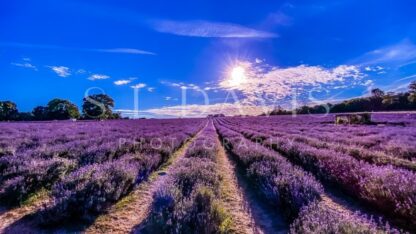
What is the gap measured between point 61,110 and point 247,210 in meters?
62.8

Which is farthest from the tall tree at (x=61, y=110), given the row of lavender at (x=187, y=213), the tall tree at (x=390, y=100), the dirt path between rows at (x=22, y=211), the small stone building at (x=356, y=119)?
the tall tree at (x=390, y=100)

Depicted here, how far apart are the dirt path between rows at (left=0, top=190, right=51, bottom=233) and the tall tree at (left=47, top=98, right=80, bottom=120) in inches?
2324

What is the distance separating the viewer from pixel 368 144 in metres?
10.7

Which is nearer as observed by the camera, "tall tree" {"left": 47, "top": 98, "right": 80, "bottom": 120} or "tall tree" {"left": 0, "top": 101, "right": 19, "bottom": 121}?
"tall tree" {"left": 0, "top": 101, "right": 19, "bottom": 121}

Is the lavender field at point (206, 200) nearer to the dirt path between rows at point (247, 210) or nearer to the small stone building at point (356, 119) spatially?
the dirt path between rows at point (247, 210)

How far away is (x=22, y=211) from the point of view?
4.28 m

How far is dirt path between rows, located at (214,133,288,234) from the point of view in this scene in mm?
3866

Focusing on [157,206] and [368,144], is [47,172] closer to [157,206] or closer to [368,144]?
[157,206]

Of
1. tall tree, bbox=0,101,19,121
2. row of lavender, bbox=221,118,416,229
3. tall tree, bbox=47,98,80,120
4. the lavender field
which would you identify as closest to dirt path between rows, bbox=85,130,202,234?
the lavender field

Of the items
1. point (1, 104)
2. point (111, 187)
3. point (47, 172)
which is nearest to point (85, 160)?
point (47, 172)

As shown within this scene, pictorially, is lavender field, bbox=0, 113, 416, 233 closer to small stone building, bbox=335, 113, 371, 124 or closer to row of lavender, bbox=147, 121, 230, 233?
row of lavender, bbox=147, 121, 230, 233

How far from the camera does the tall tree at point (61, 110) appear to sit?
56750mm

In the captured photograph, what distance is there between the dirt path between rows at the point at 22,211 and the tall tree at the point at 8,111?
6330 centimetres

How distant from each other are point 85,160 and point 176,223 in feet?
17.8
